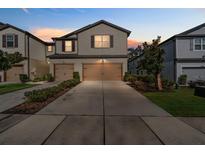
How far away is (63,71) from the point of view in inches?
939

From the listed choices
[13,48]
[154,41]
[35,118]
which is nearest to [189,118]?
[35,118]

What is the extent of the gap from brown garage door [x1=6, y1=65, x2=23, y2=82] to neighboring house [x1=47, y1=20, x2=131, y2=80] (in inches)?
176

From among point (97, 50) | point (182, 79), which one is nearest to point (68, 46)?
point (97, 50)

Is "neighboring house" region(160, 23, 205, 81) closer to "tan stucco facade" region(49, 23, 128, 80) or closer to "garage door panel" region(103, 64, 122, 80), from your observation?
"tan stucco facade" region(49, 23, 128, 80)

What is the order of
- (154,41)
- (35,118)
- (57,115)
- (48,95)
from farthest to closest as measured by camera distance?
(154,41), (48,95), (57,115), (35,118)

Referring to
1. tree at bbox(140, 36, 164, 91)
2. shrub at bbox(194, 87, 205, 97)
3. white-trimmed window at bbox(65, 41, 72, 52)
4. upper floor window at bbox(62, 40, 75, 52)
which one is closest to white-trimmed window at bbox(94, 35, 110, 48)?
upper floor window at bbox(62, 40, 75, 52)

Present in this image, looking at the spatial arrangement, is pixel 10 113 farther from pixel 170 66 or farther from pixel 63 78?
pixel 170 66

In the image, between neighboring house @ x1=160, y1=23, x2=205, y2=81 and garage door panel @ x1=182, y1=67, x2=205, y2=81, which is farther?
garage door panel @ x1=182, y1=67, x2=205, y2=81

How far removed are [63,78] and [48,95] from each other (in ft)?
46.1

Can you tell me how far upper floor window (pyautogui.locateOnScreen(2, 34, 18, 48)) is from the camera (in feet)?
77.9

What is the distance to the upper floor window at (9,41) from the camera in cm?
2374

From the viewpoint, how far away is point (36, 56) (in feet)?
87.7

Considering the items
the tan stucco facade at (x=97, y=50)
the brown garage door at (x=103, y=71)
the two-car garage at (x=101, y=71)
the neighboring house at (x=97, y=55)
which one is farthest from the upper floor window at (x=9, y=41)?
the brown garage door at (x=103, y=71)
